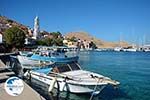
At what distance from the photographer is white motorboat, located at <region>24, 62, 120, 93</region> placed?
23688 mm

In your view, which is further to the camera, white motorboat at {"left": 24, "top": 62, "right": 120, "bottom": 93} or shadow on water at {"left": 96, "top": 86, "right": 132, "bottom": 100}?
shadow on water at {"left": 96, "top": 86, "right": 132, "bottom": 100}

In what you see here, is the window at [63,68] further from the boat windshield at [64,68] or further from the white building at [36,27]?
the white building at [36,27]

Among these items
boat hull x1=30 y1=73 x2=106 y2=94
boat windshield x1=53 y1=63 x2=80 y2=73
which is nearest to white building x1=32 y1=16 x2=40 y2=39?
boat windshield x1=53 y1=63 x2=80 y2=73

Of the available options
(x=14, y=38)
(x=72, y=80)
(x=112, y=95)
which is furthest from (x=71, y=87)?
(x=14, y=38)

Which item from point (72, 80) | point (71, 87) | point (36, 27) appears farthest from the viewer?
point (36, 27)

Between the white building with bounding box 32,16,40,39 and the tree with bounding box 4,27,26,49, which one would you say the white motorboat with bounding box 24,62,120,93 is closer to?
the tree with bounding box 4,27,26,49

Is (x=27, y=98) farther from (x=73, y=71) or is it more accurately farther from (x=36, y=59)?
(x=36, y=59)

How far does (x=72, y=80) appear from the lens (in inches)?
958

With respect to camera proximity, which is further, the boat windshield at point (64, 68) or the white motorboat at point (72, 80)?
the boat windshield at point (64, 68)

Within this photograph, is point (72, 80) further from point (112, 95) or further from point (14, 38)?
point (14, 38)

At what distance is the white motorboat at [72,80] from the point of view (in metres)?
23.7

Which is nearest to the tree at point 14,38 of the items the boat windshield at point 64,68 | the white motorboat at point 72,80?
the white motorboat at point 72,80

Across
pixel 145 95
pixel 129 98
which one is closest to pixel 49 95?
pixel 129 98

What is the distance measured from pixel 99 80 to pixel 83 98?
2396 millimetres
